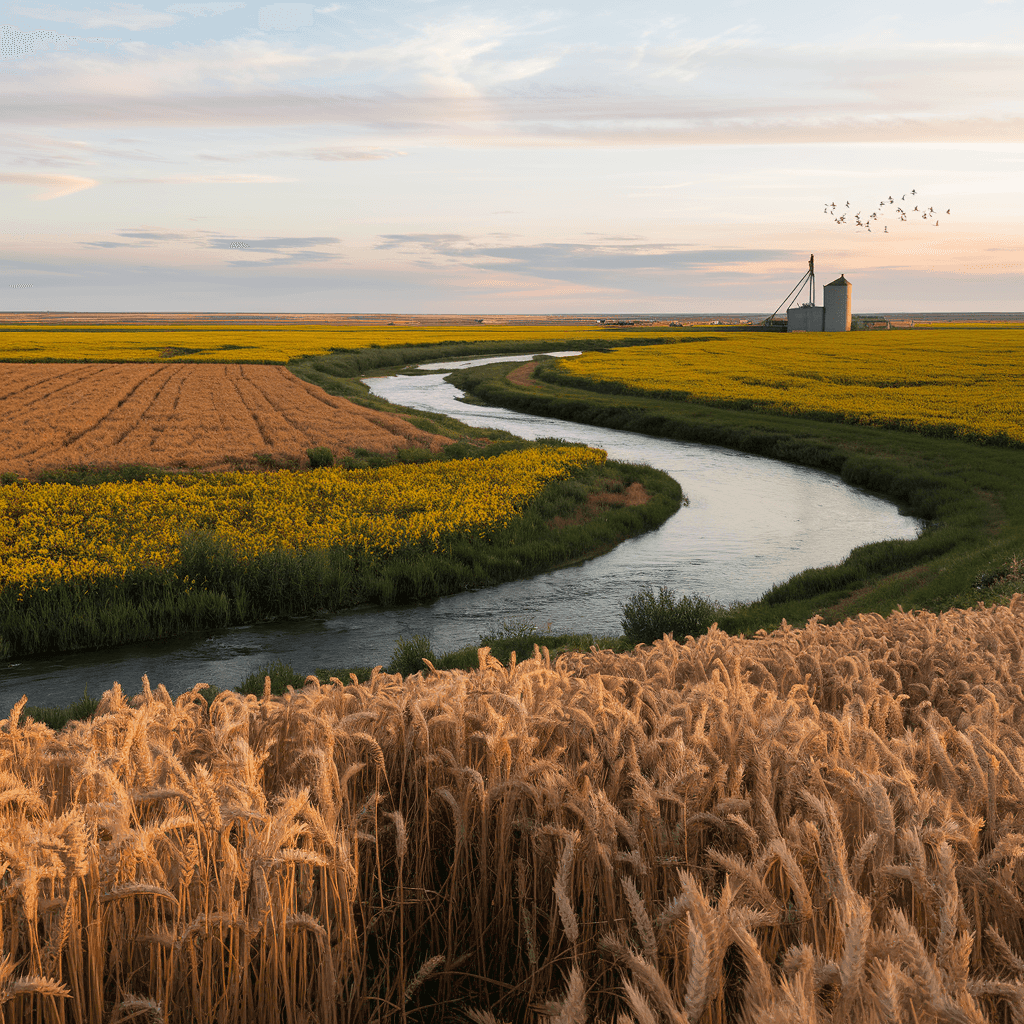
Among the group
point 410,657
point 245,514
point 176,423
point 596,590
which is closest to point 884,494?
point 596,590

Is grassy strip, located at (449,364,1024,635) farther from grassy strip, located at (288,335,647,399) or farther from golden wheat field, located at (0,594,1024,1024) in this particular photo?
grassy strip, located at (288,335,647,399)

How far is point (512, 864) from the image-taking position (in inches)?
118

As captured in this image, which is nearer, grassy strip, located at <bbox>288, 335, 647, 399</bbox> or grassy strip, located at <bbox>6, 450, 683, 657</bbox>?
grassy strip, located at <bbox>6, 450, 683, 657</bbox>

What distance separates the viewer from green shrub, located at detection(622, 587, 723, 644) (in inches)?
478

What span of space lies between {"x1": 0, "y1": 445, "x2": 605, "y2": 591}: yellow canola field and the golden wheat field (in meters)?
11.5

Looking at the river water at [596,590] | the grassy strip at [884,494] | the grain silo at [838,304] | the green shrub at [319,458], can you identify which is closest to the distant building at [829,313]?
the grain silo at [838,304]

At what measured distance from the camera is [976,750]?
3.23m

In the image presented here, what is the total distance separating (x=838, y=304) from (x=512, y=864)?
120760 mm

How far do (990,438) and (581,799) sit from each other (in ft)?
102

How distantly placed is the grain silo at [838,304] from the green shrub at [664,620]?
362ft

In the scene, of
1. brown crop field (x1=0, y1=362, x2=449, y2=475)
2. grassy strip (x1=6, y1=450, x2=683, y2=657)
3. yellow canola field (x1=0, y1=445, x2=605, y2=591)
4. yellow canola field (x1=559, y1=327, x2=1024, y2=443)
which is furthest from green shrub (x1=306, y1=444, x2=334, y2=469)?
yellow canola field (x1=559, y1=327, x2=1024, y2=443)

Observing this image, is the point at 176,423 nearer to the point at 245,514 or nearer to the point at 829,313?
the point at 245,514

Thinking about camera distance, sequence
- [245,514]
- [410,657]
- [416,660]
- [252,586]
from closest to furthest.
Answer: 1. [416,660]
2. [410,657]
3. [252,586]
4. [245,514]

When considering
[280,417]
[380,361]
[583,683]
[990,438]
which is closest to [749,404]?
[990,438]
